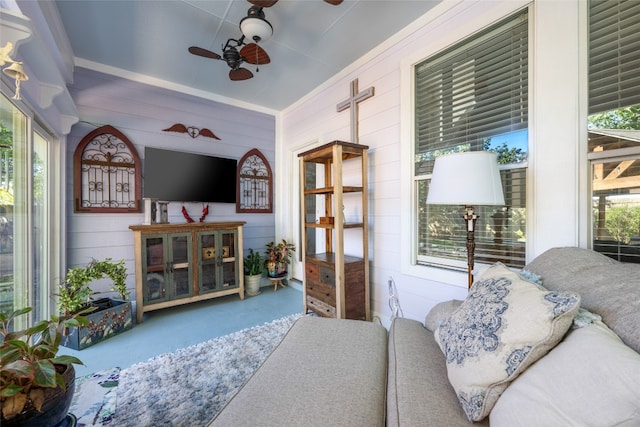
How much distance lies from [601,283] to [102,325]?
324cm

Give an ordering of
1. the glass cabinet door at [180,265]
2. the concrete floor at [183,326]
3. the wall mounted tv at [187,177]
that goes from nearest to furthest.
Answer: the concrete floor at [183,326] < the glass cabinet door at [180,265] < the wall mounted tv at [187,177]

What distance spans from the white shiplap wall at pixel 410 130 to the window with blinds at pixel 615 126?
0.21 ft

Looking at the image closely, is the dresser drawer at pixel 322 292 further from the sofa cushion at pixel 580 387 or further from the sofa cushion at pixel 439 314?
the sofa cushion at pixel 580 387

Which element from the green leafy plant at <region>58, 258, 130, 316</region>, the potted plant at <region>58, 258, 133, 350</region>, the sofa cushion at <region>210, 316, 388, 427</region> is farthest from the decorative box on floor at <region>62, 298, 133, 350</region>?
the sofa cushion at <region>210, 316, 388, 427</region>

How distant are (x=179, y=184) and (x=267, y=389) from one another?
110 inches

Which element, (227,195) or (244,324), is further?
(227,195)

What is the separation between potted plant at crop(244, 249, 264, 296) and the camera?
3420mm

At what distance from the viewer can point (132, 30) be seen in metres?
2.25

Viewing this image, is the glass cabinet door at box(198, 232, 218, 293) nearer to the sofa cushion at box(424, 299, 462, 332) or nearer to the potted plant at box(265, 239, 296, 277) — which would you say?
the potted plant at box(265, 239, 296, 277)

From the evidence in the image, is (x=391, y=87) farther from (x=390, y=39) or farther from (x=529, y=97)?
(x=529, y=97)

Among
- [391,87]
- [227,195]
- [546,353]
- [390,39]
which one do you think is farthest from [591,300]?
[227,195]

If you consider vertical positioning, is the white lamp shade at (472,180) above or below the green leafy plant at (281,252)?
above

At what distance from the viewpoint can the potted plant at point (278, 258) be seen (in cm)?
362

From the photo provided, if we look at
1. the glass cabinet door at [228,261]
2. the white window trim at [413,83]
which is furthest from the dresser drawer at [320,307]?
the glass cabinet door at [228,261]
